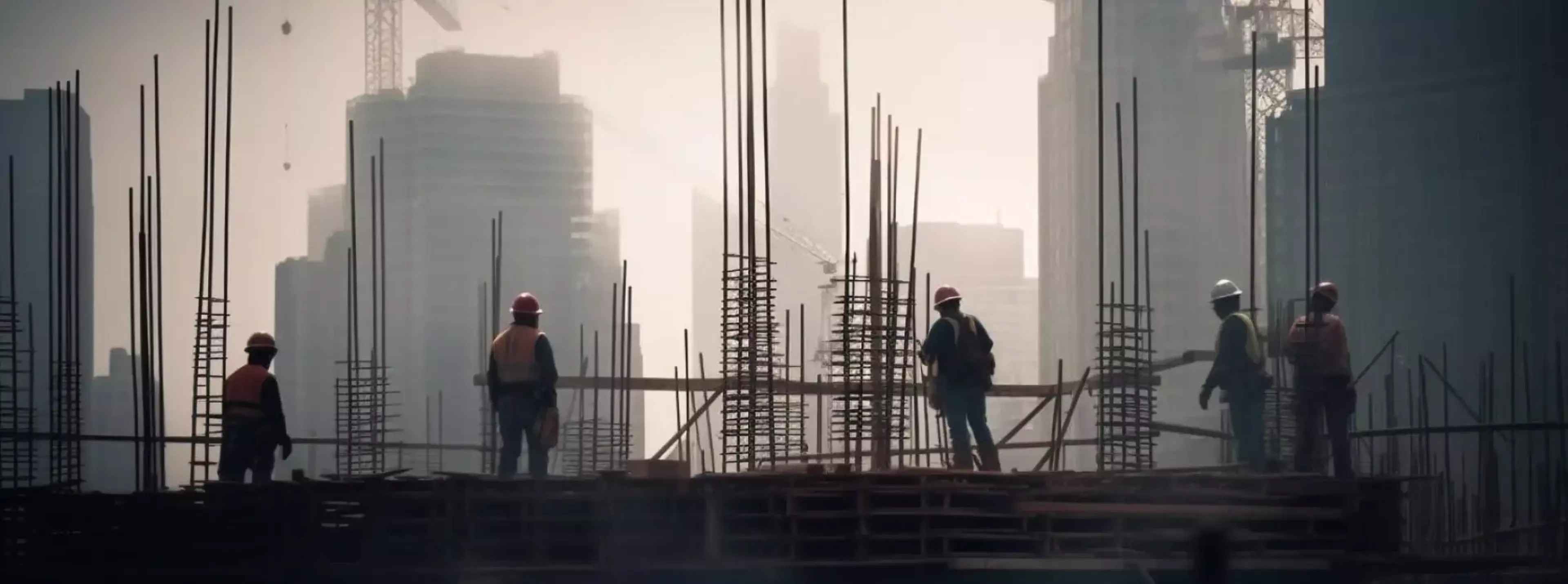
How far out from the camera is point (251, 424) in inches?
668

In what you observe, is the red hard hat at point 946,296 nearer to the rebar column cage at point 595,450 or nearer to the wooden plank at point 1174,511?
the wooden plank at point 1174,511

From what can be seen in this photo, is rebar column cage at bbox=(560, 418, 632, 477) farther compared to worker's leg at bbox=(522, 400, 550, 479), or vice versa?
rebar column cage at bbox=(560, 418, 632, 477)

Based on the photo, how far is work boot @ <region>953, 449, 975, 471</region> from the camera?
1666cm

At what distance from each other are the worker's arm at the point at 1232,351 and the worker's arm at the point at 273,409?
25.9ft

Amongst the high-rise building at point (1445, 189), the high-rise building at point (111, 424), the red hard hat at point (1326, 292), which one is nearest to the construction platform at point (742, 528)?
the red hard hat at point (1326, 292)

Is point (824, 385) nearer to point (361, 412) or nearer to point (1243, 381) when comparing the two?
point (1243, 381)

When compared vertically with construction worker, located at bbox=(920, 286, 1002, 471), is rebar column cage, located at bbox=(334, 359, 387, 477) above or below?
below

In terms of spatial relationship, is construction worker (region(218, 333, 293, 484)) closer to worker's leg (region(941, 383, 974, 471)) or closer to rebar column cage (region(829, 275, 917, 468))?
rebar column cage (region(829, 275, 917, 468))

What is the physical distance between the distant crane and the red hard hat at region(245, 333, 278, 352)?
6723 inches

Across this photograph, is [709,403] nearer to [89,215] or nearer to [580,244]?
[89,215]

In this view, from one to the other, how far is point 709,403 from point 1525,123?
5195 centimetres

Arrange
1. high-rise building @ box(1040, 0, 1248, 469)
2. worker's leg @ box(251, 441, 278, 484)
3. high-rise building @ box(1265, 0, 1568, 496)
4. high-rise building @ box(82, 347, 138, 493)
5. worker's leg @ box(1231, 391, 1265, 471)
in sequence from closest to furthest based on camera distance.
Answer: worker's leg @ box(1231, 391, 1265, 471), worker's leg @ box(251, 441, 278, 484), high-rise building @ box(1265, 0, 1568, 496), high-rise building @ box(82, 347, 138, 493), high-rise building @ box(1040, 0, 1248, 469)

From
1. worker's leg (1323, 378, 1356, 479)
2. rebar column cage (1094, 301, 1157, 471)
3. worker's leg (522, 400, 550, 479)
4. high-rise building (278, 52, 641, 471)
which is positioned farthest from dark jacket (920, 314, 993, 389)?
high-rise building (278, 52, 641, 471)

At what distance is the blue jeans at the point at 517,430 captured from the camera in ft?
53.0
